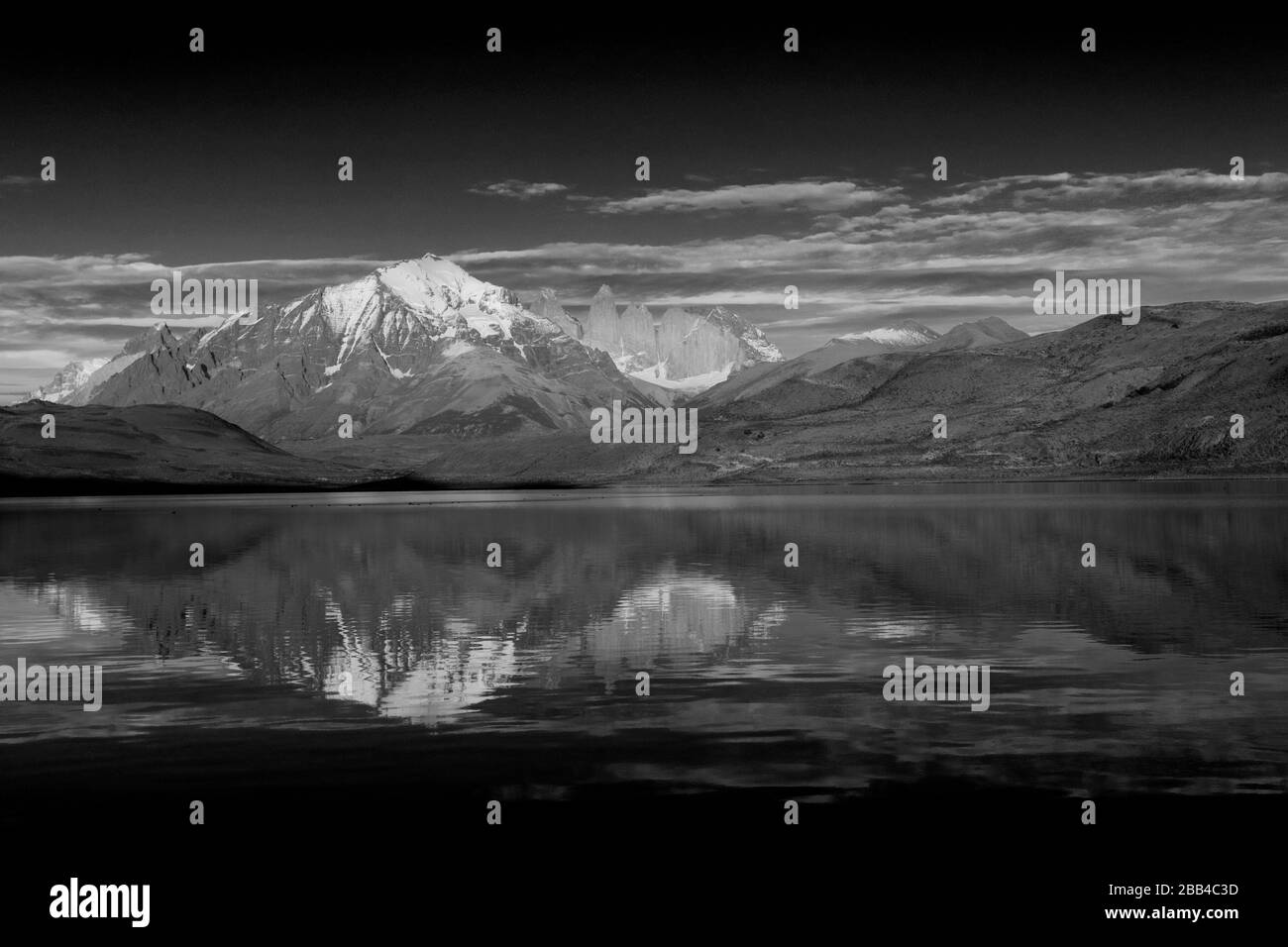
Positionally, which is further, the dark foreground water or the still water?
the still water

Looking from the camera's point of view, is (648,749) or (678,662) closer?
(648,749)

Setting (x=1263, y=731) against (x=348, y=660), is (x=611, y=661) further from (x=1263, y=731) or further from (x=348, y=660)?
(x=1263, y=731)

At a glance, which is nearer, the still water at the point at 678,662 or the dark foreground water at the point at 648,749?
the dark foreground water at the point at 648,749

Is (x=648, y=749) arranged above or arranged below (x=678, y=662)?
below
